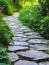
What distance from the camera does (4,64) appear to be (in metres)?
3.05

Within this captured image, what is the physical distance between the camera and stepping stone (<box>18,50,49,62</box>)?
371 cm

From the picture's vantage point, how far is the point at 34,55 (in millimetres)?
3932

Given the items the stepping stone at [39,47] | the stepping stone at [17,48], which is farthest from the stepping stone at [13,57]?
the stepping stone at [39,47]

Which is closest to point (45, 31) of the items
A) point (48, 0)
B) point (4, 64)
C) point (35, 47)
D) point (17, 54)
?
point (48, 0)

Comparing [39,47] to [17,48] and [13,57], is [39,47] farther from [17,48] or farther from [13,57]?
[13,57]

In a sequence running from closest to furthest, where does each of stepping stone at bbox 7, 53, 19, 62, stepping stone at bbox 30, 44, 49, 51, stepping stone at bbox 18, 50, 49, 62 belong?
stepping stone at bbox 7, 53, 19, 62, stepping stone at bbox 18, 50, 49, 62, stepping stone at bbox 30, 44, 49, 51

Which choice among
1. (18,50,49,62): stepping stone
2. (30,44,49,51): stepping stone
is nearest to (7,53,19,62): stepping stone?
(18,50,49,62): stepping stone

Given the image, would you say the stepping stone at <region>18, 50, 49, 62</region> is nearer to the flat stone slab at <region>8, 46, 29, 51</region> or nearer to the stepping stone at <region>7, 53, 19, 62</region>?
the stepping stone at <region>7, 53, 19, 62</region>

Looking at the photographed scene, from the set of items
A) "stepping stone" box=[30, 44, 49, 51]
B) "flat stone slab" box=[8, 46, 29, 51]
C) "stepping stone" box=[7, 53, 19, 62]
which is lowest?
"stepping stone" box=[30, 44, 49, 51]

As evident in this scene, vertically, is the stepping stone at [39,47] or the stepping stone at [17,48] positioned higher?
the stepping stone at [17,48]

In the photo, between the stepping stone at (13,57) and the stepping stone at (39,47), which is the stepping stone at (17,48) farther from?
the stepping stone at (13,57)

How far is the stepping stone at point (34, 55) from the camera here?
12.2ft

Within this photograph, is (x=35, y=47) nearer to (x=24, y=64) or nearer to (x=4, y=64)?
(x=24, y=64)

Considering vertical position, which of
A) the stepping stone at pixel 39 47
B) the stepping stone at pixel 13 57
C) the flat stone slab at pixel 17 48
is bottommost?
the stepping stone at pixel 39 47
